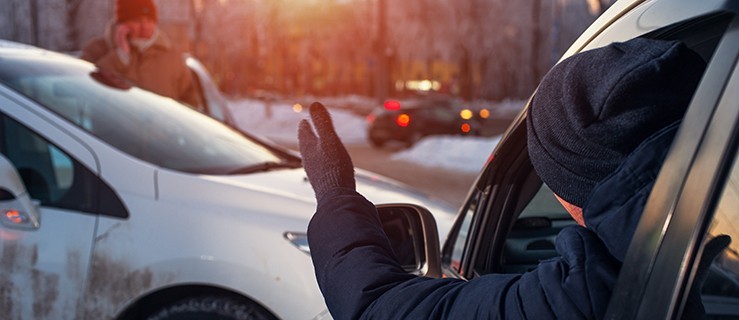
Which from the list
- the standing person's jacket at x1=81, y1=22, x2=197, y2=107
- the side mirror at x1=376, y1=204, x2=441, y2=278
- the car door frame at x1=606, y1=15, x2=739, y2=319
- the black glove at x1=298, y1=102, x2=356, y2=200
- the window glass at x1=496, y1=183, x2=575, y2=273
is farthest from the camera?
the standing person's jacket at x1=81, y1=22, x2=197, y2=107

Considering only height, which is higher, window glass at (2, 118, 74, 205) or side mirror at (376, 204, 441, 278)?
side mirror at (376, 204, 441, 278)

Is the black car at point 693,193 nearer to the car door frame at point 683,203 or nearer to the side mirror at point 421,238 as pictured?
the car door frame at point 683,203

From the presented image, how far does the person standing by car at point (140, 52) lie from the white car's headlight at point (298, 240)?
2.65 m

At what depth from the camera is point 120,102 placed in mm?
3551

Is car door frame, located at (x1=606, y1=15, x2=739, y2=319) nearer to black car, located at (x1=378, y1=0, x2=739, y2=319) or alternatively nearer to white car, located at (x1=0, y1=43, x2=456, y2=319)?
black car, located at (x1=378, y1=0, x2=739, y2=319)

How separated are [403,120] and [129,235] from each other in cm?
1587

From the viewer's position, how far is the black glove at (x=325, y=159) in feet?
4.85

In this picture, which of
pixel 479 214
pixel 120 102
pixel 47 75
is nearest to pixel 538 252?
pixel 479 214

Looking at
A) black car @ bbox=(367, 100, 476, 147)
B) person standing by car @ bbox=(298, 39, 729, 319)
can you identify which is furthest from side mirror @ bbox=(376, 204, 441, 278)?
black car @ bbox=(367, 100, 476, 147)

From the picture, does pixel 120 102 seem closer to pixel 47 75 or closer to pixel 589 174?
pixel 47 75

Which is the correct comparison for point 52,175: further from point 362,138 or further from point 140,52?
point 362,138

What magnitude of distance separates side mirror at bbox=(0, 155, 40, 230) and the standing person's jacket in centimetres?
233

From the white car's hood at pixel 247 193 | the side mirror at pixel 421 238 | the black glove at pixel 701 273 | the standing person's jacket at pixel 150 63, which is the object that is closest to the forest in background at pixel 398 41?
the standing person's jacket at pixel 150 63

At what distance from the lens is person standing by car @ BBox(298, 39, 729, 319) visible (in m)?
1.09
